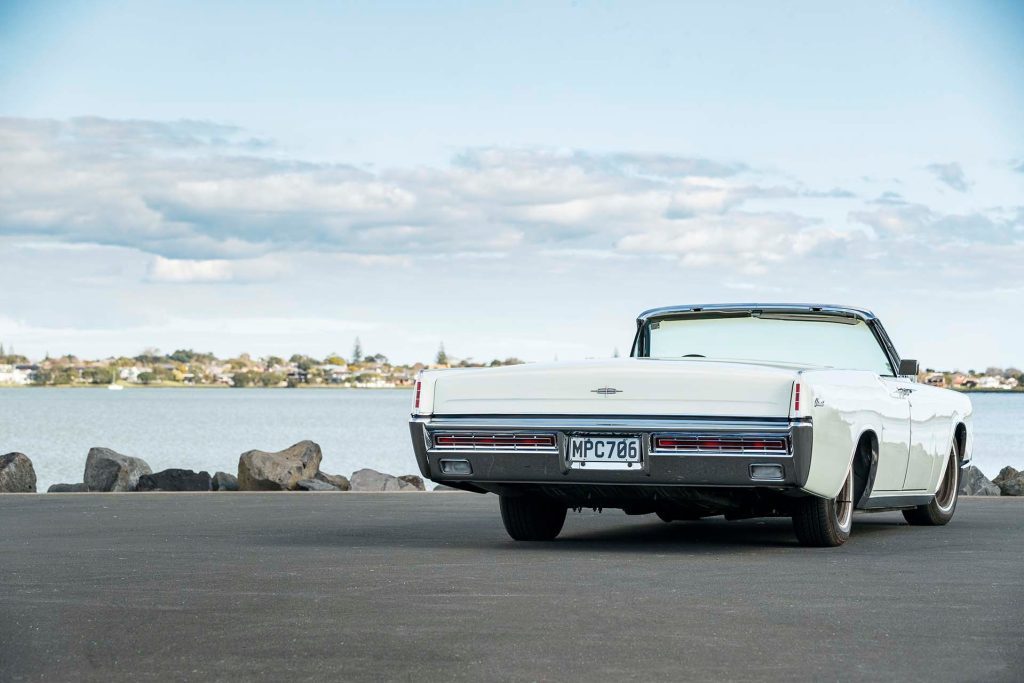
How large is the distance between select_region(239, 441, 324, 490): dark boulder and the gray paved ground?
701 centimetres

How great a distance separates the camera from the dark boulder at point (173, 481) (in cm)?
1978

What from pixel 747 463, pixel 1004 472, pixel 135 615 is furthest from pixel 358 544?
pixel 1004 472

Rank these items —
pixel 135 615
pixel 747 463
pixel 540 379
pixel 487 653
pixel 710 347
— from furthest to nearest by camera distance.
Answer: pixel 710 347
pixel 540 379
pixel 747 463
pixel 135 615
pixel 487 653

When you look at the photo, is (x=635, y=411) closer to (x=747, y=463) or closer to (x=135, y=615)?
(x=747, y=463)

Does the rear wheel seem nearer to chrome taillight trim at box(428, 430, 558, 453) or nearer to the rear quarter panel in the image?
the rear quarter panel

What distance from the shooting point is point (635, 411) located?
9992mm

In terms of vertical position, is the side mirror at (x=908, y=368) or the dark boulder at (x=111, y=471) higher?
the side mirror at (x=908, y=368)

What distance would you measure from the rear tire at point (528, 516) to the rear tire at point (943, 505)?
3.27 m

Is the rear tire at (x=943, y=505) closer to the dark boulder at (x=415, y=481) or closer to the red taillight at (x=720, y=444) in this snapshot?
the red taillight at (x=720, y=444)

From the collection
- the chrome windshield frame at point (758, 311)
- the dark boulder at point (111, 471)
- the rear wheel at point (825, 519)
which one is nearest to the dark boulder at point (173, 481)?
the dark boulder at point (111, 471)

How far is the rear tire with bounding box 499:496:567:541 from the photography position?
1125cm

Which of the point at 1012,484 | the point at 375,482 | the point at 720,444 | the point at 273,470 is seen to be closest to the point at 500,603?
the point at 720,444

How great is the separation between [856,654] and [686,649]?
2.10ft

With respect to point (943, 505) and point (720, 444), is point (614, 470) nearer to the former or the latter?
point (720, 444)
